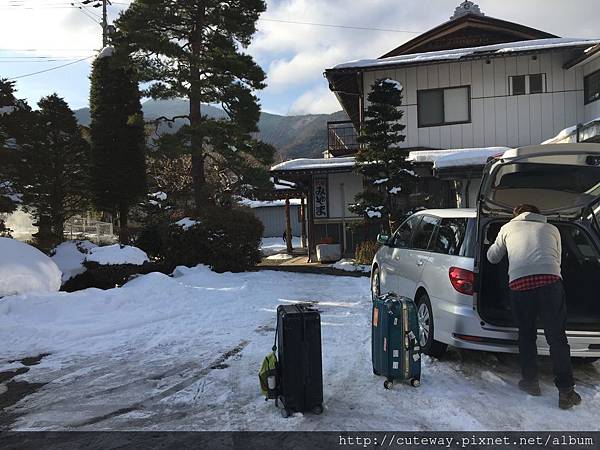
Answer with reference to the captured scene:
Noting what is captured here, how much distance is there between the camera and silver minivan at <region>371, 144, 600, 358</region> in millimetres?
4578

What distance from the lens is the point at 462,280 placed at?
187 inches

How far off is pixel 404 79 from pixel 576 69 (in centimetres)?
535

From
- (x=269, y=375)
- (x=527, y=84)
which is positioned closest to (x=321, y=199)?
(x=527, y=84)

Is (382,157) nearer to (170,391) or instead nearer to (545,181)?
(545,181)

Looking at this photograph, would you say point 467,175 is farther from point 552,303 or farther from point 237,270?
point 552,303

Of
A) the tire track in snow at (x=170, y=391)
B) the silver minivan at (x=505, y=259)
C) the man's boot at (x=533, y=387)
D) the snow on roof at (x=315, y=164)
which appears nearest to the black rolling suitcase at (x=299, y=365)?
the tire track in snow at (x=170, y=391)

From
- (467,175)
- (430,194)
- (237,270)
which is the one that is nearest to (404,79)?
(430,194)

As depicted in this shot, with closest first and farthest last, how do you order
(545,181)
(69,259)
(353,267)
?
(545,181) < (69,259) < (353,267)

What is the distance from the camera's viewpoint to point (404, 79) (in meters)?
16.4

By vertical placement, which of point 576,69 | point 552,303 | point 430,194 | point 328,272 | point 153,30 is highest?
point 153,30

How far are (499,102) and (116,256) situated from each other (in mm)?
12574

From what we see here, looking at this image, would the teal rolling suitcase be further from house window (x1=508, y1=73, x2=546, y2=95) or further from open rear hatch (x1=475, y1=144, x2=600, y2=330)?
house window (x1=508, y1=73, x2=546, y2=95)

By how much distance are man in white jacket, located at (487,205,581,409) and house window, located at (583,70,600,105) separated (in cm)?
1320

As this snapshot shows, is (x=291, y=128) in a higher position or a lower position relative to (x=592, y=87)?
higher
